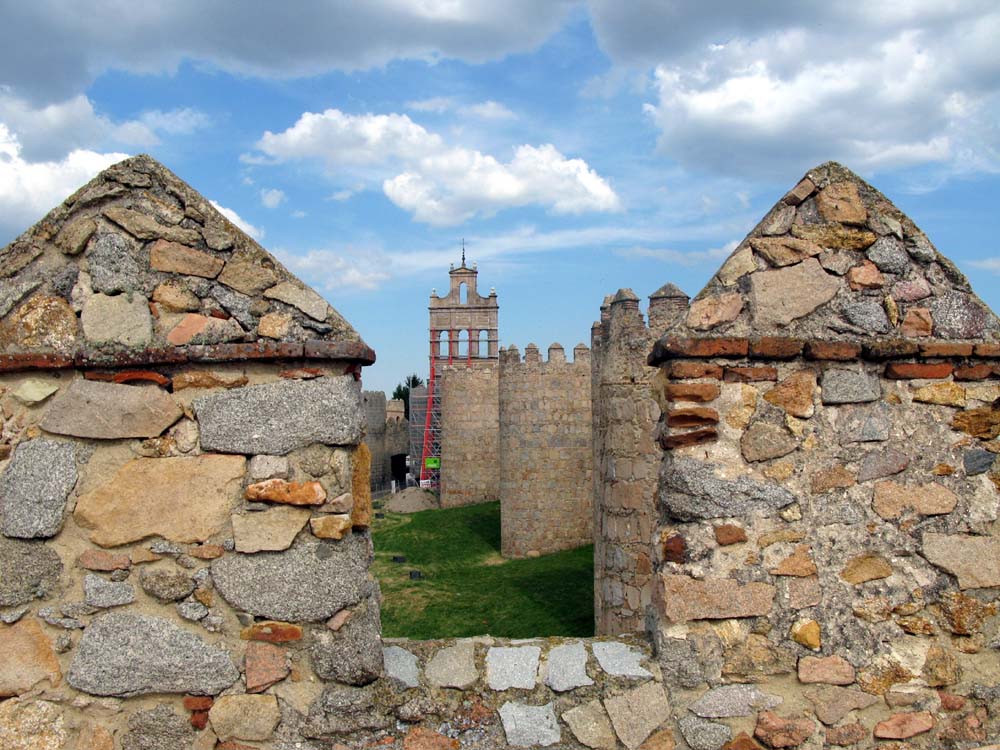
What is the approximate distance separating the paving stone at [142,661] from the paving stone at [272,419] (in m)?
0.70

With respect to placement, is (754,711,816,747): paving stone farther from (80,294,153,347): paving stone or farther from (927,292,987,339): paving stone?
(80,294,153,347): paving stone

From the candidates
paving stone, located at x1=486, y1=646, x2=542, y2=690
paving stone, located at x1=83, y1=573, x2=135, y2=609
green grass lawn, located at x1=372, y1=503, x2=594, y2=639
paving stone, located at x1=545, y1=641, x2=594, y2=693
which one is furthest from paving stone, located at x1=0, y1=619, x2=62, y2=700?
green grass lawn, located at x1=372, y1=503, x2=594, y2=639

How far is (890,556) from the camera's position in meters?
3.20

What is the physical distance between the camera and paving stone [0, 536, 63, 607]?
291cm

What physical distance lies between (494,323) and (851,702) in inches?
A: 1289

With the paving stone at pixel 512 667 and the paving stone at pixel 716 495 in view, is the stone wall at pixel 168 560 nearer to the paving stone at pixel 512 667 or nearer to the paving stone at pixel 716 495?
the paving stone at pixel 512 667

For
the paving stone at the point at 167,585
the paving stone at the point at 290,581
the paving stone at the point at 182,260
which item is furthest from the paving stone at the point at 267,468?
the paving stone at the point at 182,260

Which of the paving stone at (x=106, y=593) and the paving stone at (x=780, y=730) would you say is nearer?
the paving stone at (x=106, y=593)

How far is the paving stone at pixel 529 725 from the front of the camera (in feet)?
9.92

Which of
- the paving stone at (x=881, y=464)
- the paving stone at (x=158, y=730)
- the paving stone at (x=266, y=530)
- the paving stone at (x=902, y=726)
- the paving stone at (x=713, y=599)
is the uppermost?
the paving stone at (x=881, y=464)

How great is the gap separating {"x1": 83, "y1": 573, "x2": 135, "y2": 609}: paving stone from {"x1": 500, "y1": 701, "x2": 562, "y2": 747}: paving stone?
1.46 meters

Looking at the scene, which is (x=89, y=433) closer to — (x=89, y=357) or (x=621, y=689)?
(x=89, y=357)

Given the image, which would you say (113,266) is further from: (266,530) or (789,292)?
(789,292)

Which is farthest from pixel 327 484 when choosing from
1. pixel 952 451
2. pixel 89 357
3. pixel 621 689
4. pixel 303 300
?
pixel 952 451
